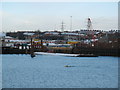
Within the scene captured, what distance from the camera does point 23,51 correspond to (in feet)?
136

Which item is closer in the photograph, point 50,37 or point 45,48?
point 45,48

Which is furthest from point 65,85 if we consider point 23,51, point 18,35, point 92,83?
point 18,35

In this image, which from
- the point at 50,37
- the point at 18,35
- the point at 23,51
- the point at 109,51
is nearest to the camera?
the point at 109,51

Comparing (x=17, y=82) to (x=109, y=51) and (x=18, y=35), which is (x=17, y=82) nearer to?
(x=109, y=51)

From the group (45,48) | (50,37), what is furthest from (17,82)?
(50,37)

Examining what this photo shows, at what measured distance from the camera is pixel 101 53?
3900 cm

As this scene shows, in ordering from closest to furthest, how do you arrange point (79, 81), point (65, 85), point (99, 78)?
point (65, 85)
point (79, 81)
point (99, 78)

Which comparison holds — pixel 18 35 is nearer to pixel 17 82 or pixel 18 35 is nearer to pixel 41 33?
pixel 41 33

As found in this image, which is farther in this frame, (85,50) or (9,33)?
(9,33)

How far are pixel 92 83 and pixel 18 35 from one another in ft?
170

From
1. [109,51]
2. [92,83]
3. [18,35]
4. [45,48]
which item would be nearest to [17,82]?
[92,83]

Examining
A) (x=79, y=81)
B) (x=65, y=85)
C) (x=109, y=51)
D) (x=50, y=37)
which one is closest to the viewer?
(x=65, y=85)

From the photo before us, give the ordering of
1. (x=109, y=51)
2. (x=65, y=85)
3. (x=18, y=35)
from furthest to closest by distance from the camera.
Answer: (x=18, y=35)
(x=109, y=51)
(x=65, y=85)

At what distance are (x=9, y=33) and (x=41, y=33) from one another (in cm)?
486
